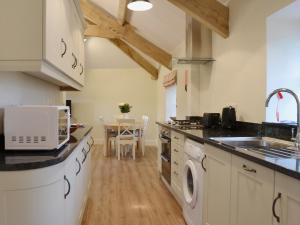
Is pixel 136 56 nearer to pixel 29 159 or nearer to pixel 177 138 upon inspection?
pixel 177 138

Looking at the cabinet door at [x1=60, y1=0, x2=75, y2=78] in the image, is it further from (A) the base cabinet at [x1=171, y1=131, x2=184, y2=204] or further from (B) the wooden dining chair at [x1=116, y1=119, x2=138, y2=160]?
(B) the wooden dining chair at [x1=116, y1=119, x2=138, y2=160]

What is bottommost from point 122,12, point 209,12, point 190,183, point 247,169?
point 190,183

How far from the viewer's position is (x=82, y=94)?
8.01 metres

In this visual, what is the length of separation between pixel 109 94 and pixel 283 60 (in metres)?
6.14

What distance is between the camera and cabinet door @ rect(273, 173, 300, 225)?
111 centimetres

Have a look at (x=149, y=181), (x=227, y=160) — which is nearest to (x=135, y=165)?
(x=149, y=181)

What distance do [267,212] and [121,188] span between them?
270cm

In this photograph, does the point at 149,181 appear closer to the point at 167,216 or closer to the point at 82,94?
the point at 167,216

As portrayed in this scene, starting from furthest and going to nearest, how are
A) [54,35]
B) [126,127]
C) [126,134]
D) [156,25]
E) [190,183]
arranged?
[126,134] → [126,127] → [156,25] → [190,183] → [54,35]

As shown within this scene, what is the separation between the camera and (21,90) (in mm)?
2324

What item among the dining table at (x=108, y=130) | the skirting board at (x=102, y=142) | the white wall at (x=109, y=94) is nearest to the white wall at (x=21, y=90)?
the dining table at (x=108, y=130)

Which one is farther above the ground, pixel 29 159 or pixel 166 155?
pixel 29 159

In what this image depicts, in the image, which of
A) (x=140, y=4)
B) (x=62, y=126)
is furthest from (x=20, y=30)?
(x=140, y=4)

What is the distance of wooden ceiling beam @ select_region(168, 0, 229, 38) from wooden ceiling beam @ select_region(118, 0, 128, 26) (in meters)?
1.60
